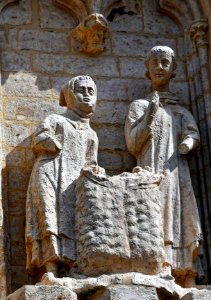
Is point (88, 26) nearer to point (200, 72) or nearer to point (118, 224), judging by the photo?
point (200, 72)

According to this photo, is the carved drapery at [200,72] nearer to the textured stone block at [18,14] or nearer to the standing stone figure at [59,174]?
the standing stone figure at [59,174]

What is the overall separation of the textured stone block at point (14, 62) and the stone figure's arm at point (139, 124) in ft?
2.82

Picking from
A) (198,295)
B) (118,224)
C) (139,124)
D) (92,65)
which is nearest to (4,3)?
(92,65)

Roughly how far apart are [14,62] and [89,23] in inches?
24.4

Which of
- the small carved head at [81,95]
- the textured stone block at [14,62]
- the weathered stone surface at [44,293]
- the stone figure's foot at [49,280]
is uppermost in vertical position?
the textured stone block at [14,62]

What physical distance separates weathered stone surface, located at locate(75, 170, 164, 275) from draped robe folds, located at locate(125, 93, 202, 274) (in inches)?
10.7

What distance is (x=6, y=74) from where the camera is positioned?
28.9 feet

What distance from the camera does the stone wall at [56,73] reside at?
8523 mm

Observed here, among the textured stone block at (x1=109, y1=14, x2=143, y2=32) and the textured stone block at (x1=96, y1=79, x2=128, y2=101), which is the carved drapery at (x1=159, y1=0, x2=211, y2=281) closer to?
the textured stone block at (x1=109, y1=14, x2=143, y2=32)

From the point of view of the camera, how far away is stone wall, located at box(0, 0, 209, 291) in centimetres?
852

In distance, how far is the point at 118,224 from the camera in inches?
310

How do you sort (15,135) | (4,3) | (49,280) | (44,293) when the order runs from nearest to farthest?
(44,293) < (49,280) < (15,135) < (4,3)

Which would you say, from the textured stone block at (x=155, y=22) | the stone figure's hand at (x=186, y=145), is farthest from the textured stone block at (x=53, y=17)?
the stone figure's hand at (x=186, y=145)

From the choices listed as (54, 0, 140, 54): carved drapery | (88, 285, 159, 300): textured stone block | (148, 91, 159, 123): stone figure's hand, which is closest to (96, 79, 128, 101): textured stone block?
(54, 0, 140, 54): carved drapery
